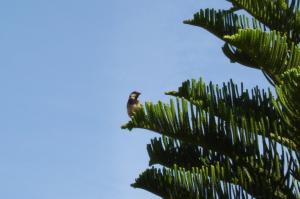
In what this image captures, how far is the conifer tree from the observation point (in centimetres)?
606

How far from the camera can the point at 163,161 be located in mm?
6527

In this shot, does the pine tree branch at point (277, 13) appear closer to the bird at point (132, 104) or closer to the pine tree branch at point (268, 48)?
the pine tree branch at point (268, 48)

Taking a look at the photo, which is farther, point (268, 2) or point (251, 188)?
point (268, 2)

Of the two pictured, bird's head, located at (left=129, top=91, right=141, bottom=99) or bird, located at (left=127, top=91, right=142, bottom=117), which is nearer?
bird, located at (left=127, top=91, right=142, bottom=117)

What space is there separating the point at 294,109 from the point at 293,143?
477mm

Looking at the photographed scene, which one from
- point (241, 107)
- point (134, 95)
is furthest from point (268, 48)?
point (134, 95)

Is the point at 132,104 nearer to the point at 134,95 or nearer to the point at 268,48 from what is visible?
the point at 134,95

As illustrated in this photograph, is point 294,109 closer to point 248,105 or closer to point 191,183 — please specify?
point 248,105

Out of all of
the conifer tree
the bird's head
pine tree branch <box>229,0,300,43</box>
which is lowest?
the conifer tree

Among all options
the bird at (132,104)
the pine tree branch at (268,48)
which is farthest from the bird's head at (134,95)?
the pine tree branch at (268,48)

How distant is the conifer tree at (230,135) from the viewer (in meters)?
6.06

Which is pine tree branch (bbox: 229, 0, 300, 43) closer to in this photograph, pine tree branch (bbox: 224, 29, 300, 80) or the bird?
pine tree branch (bbox: 224, 29, 300, 80)

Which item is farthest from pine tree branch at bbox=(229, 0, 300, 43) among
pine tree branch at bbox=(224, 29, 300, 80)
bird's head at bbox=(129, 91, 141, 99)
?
bird's head at bbox=(129, 91, 141, 99)

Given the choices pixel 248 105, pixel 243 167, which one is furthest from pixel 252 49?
pixel 243 167
